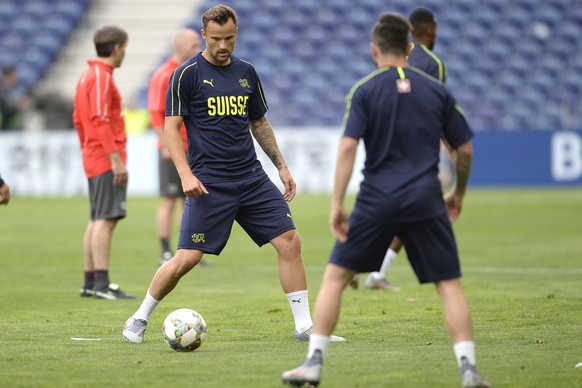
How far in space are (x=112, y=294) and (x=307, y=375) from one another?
5.23 m

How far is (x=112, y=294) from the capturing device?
10.7 metres

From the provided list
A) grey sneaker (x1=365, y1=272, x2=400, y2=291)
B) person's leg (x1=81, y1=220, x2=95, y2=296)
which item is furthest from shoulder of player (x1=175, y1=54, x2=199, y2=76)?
grey sneaker (x1=365, y1=272, x2=400, y2=291)

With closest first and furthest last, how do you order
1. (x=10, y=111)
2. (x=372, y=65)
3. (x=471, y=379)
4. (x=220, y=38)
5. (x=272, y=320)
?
(x=471, y=379), (x=220, y=38), (x=272, y=320), (x=10, y=111), (x=372, y=65)

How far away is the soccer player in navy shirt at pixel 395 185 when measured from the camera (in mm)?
5859

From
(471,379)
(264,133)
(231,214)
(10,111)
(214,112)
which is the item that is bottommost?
(471,379)

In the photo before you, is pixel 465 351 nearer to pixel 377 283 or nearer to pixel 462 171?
pixel 462 171

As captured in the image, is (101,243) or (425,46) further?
(101,243)

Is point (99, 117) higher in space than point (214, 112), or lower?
lower

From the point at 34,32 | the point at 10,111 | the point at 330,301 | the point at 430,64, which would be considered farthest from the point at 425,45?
the point at 34,32

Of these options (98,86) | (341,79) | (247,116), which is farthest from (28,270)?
(341,79)

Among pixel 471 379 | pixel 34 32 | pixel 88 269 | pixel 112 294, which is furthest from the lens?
pixel 34 32

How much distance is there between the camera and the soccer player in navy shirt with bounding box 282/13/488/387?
5.86 m

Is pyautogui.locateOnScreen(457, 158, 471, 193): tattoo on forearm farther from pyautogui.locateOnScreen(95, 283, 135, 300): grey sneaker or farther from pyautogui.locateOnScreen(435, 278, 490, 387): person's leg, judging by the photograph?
pyautogui.locateOnScreen(95, 283, 135, 300): grey sneaker

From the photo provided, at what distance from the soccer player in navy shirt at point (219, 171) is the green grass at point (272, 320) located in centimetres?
44
